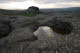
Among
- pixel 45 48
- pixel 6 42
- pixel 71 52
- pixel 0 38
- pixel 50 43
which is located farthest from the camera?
pixel 0 38

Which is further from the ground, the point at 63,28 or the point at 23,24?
the point at 23,24

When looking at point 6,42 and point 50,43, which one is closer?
point 50,43

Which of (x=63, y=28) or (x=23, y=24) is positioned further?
(x=23, y=24)

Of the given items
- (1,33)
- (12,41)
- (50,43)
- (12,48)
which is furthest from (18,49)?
(1,33)

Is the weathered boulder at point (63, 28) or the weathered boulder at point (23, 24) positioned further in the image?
the weathered boulder at point (23, 24)

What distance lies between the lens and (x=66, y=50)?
13.4 meters

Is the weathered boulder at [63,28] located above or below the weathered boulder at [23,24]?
below

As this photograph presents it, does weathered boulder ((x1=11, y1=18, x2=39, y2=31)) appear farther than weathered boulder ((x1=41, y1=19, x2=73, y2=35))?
Yes

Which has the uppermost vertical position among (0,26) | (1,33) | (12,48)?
(0,26)

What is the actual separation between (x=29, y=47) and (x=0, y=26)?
27.5ft

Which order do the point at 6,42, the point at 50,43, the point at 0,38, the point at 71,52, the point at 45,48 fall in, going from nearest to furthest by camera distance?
the point at 71,52 < the point at 45,48 < the point at 50,43 < the point at 6,42 < the point at 0,38

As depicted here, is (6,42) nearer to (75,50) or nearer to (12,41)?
(12,41)

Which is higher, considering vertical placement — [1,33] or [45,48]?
[1,33]

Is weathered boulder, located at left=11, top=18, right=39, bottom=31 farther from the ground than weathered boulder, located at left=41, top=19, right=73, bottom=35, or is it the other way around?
weathered boulder, located at left=11, top=18, right=39, bottom=31
